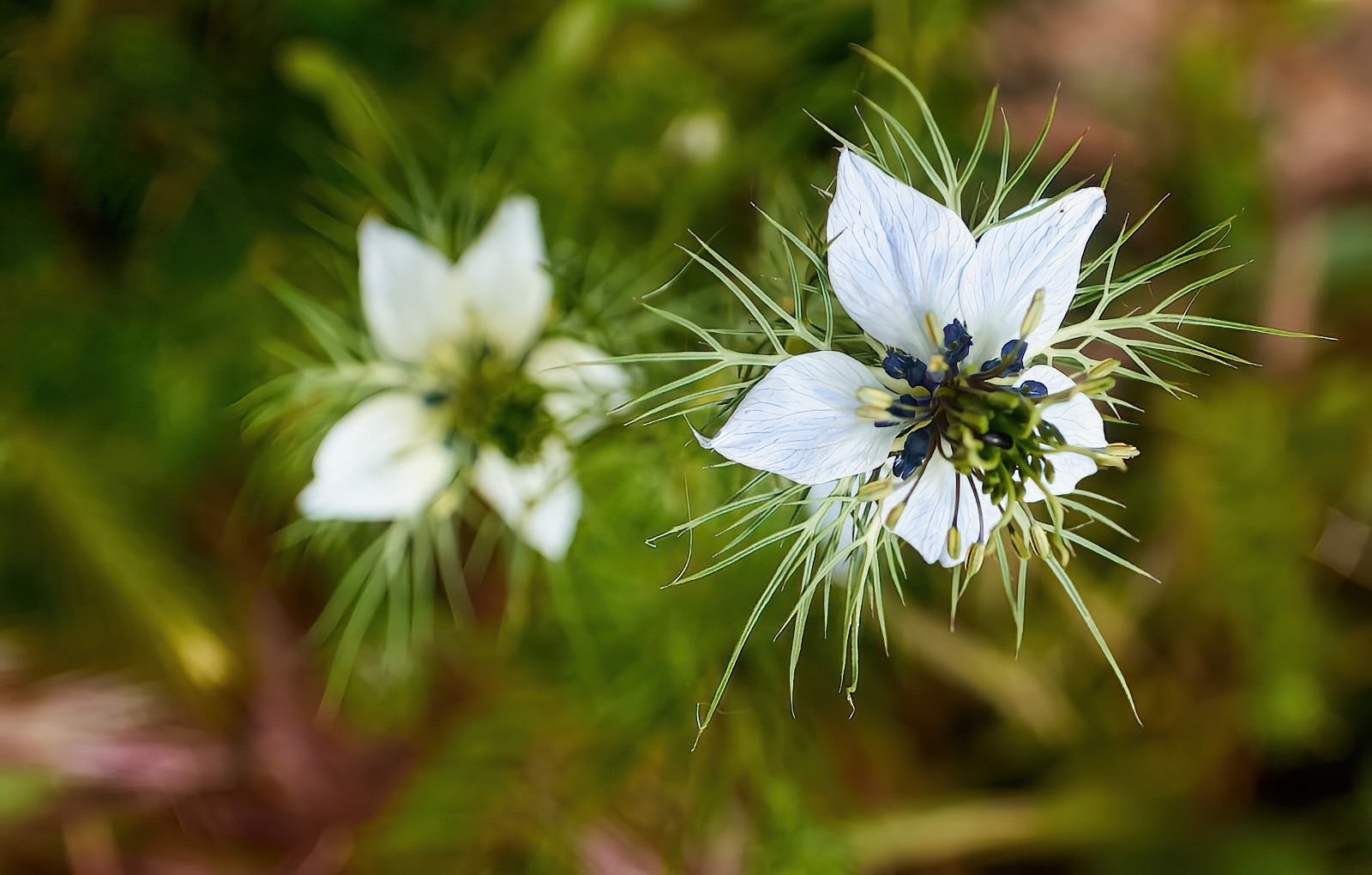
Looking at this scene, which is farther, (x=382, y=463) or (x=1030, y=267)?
(x=382, y=463)

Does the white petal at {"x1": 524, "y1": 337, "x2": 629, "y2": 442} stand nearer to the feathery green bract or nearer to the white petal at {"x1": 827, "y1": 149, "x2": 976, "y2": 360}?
the feathery green bract

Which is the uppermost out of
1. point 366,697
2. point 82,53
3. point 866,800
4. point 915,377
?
point 82,53

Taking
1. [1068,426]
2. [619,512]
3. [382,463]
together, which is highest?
[1068,426]

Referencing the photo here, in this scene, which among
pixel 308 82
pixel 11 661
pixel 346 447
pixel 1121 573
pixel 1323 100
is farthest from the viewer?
pixel 1323 100

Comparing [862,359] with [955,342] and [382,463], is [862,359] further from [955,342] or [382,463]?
[382,463]

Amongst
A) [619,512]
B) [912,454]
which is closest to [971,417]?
[912,454]

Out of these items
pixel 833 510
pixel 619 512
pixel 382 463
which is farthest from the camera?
pixel 619 512

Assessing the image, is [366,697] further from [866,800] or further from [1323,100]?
[1323,100]

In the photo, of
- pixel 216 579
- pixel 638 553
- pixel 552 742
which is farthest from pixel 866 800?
pixel 216 579
